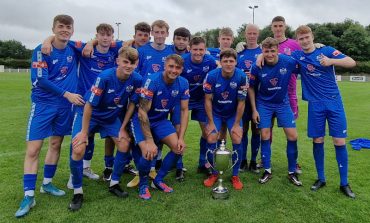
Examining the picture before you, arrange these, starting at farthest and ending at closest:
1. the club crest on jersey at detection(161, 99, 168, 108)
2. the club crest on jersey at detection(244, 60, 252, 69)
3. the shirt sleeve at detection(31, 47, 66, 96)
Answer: the club crest on jersey at detection(244, 60, 252, 69) < the club crest on jersey at detection(161, 99, 168, 108) < the shirt sleeve at detection(31, 47, 66, 96)

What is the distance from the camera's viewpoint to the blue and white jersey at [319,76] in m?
4.73

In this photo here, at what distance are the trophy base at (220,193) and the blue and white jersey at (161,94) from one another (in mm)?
1200

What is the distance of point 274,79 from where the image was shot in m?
4.98

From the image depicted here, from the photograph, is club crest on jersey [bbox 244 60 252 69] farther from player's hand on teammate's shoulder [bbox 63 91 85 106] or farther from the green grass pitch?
player's hand on teammate's shoulder [bbox 63 91 85 106]

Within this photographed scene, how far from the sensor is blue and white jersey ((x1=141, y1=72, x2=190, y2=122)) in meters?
4.43

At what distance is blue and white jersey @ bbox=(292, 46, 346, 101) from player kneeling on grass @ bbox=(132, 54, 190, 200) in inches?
68.7

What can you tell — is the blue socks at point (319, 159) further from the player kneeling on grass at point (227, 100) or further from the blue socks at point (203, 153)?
the blue socks at point (203, 153)

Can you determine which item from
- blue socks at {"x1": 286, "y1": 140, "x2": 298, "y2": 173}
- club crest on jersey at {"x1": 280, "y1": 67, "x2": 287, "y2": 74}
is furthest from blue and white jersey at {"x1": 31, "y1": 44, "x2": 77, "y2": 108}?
blue socks at {"x1": 286, "y1": 140, "x2": 298, "y2": 173}

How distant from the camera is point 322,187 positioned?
188 inches

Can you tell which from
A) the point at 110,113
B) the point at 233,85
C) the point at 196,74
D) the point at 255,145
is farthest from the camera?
the point at 255,145

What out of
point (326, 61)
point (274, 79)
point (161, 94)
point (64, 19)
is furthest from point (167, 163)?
point (326, 61)

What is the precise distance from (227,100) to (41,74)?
8.19 feet

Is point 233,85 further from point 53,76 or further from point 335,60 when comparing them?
point 53,76

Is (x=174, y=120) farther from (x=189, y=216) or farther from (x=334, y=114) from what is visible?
(x=334, y=114)
